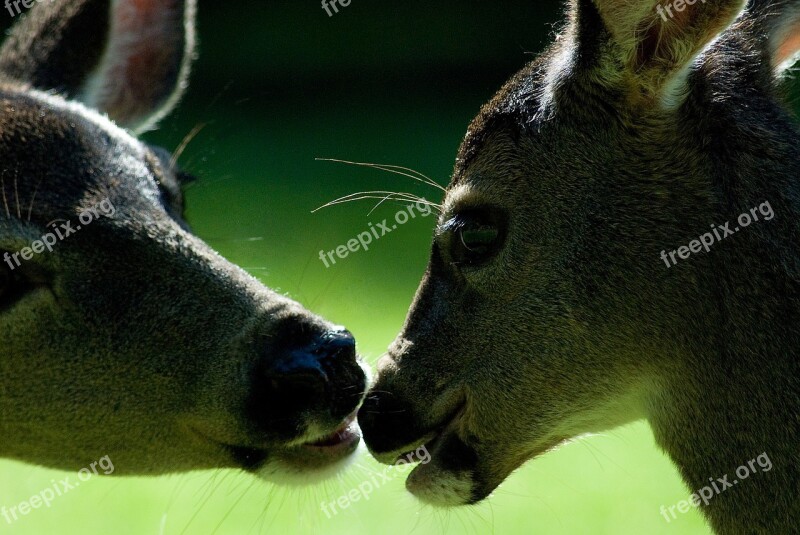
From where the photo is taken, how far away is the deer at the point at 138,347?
443 centimetres

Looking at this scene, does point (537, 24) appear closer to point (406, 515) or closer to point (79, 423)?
point (406, 515)

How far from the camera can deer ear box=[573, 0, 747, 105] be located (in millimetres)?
3768

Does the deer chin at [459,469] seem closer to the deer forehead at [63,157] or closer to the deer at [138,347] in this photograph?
the deer at [138,347]

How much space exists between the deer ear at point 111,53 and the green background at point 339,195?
47 centimetres

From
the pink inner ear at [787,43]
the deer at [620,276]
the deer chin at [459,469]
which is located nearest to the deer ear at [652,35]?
the deer at [620,276]

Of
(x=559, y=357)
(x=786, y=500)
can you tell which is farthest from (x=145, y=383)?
(x=786, y=500)

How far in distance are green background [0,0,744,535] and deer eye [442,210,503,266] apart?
106cm

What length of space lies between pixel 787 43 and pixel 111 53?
3260 millimetres

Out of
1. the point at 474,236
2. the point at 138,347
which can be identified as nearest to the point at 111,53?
the point at 138,347

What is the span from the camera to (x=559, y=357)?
4188 millimetres

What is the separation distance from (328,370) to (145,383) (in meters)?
0.66

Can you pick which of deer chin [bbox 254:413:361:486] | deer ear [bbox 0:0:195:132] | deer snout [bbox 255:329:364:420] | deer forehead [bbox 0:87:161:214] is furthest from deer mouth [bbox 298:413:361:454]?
deer ear [bbox 0:0:195:132]

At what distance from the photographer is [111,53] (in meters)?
6.16

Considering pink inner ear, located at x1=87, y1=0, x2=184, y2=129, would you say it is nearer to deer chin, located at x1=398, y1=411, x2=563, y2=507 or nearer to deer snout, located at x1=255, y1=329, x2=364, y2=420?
deer snout, located at x1=255, y1=329, x2=364, y2=420
